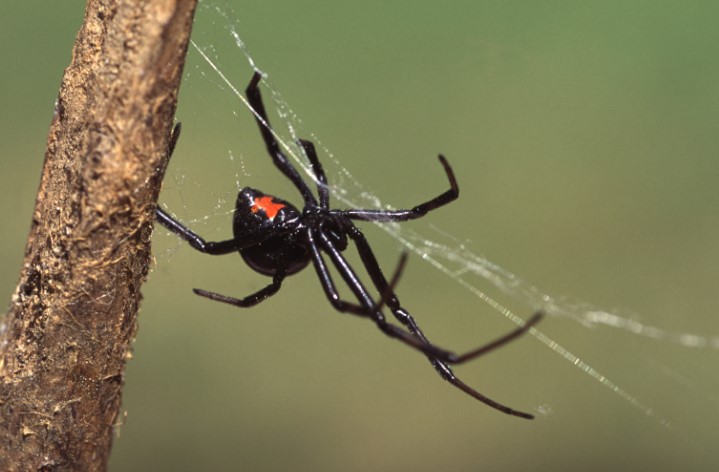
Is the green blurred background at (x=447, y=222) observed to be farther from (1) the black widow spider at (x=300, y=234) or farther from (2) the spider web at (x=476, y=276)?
(1) the black widow spider at (x=300, y=234)

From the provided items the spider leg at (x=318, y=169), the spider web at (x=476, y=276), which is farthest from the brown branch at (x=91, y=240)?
the spider web at (x=476, y=276)

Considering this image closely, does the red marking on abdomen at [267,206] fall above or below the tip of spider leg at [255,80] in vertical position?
below

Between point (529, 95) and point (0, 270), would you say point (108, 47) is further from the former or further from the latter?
point (529, 95)

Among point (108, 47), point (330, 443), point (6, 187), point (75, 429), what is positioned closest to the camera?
point (108, 47)

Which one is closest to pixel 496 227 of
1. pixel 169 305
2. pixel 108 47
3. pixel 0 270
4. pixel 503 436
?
pixel 503 436

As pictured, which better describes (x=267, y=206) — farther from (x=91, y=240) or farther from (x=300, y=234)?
(x=91, y=240)

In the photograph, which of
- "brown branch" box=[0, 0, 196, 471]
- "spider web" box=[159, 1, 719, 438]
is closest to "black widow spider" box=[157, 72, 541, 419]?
"brown branch" box=[0, 0, 196, 471]

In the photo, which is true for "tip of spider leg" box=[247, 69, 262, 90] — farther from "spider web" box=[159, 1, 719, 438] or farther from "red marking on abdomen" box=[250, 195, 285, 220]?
"spider web" box=[159, 1, 719, 438]
